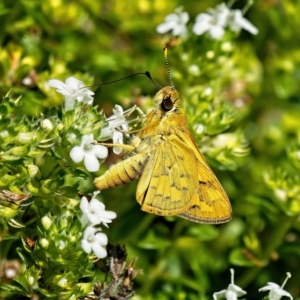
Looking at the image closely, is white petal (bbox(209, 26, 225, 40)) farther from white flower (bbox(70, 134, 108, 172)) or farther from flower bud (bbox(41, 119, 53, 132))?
flower bud (bbox(41, 119, 53, 132))

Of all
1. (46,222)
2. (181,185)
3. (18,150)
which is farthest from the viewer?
(181,185)

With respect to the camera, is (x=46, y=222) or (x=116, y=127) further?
(x=116, y=127)

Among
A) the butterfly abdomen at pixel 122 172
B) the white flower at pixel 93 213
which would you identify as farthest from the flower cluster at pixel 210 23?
the white flower at pixel 93 213

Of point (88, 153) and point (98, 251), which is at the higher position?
point (88, 153)

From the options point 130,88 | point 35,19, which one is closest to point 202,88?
point 130,88

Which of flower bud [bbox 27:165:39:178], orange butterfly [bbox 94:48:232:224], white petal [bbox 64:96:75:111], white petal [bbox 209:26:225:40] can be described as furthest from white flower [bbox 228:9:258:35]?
flower bud [bbox 27:165:39:178]

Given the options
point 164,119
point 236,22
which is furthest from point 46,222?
point 236,22

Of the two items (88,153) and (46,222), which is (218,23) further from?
(46,222)
